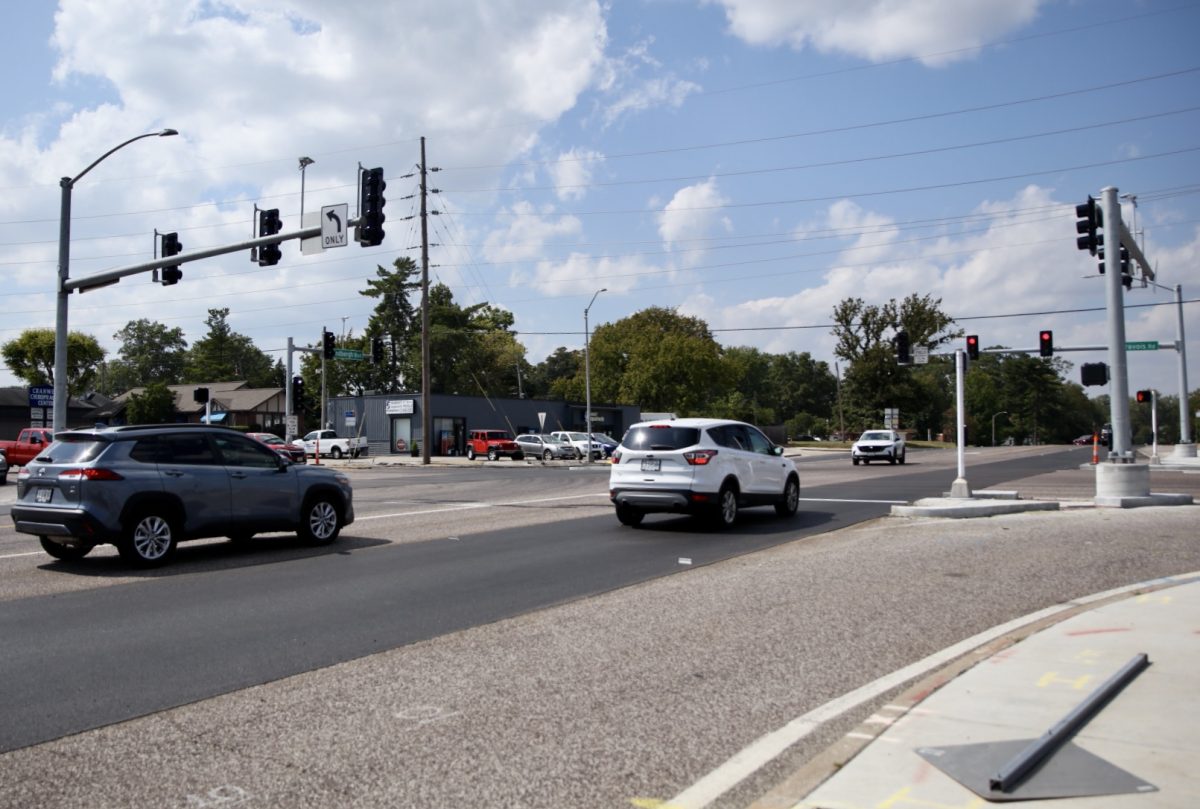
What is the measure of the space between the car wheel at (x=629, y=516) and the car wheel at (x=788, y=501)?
9.50 ft

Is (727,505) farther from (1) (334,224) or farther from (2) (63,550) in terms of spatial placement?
(1) (334,224)

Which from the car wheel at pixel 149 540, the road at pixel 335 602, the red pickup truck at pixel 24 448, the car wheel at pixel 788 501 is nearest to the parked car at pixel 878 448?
the car wheel at pixel 788 501

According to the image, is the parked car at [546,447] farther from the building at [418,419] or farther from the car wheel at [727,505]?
the car wheel at [727,505]

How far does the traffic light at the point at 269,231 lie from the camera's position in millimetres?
22422

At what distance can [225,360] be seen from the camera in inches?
5002

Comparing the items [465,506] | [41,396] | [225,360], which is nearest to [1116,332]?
[465,506]

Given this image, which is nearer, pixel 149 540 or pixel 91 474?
pixel 91 474

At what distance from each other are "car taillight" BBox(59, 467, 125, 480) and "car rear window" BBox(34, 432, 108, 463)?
16 centimetres

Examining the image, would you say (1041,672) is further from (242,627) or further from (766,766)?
(242,627)

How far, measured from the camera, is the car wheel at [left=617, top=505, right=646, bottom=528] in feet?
52.5

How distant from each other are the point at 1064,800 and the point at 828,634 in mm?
3433

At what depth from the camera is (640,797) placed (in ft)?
14.0

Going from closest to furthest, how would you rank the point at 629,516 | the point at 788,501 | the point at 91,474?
the point at 91,474, the point at 629,516, the point at 788,501

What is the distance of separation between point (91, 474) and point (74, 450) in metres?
0.60
